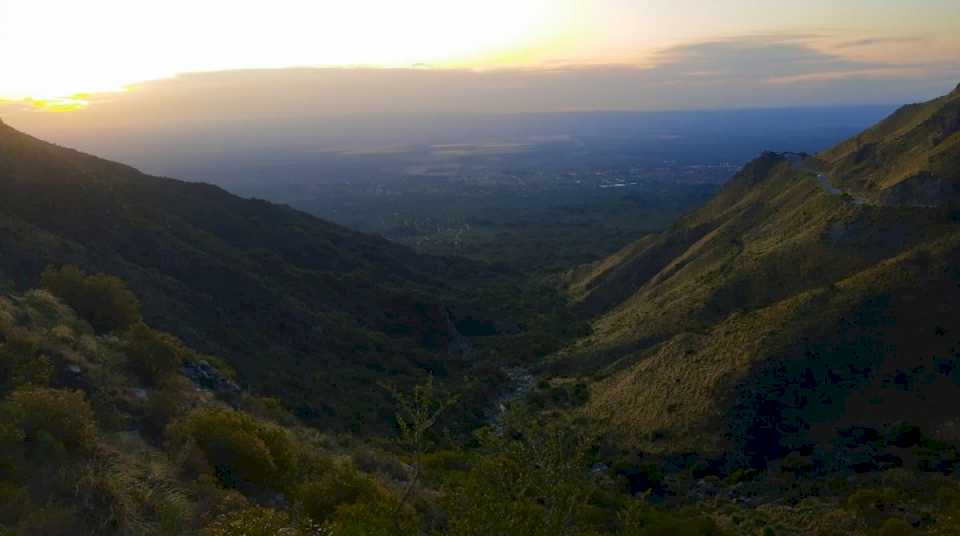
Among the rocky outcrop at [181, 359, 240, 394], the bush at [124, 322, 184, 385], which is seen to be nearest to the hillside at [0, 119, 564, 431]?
the rocky outcrop at [181, 359, 240, 394]

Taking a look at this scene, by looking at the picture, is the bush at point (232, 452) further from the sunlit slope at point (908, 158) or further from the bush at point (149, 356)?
the sunlit slope at point (908, 158)

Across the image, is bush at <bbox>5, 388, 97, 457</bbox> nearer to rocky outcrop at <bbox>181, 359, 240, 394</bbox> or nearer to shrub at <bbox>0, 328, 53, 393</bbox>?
shrub at <bbox>0, 328, 53, 393</bbox>

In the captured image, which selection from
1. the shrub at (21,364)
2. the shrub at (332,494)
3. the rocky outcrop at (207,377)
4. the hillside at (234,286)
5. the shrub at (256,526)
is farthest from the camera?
the hillside at (234,286)

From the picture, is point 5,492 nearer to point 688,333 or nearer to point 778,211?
point 688,333

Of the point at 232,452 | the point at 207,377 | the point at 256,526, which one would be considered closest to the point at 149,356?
the point at 207,377

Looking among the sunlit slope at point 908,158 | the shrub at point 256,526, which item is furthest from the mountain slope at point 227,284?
the sunlit slope at point 908,158

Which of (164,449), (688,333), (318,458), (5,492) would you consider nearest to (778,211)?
(688,333)
